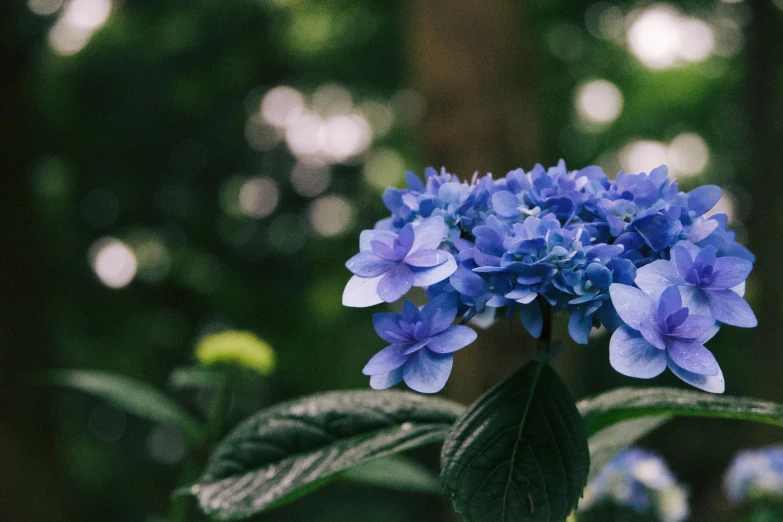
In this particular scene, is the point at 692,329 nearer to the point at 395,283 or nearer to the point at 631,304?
the point at 631,304

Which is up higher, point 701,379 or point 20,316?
point 701,379

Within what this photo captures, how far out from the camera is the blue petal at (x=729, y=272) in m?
0.58

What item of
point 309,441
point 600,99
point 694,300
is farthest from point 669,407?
point 600,99

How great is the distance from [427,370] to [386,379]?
0.04 meters

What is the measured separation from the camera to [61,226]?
6.50m

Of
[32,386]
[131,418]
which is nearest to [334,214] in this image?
[131,418]

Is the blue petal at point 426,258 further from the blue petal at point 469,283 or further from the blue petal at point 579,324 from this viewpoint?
the blue petal at point 579,324

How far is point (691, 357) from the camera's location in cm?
54

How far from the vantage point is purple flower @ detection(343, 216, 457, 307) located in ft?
1.95

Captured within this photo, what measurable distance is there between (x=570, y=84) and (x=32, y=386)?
4.76 m

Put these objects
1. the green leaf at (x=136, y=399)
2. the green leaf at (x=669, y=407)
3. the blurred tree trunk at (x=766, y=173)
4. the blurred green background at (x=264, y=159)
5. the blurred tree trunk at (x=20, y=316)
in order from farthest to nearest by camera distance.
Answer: the blurred green background at (x=264, y=159) → the blurred tree trunk at (x=766, y=173) → the blurred tree trunk at (x=20, y=316) → the green leaf at (x=136, y=399) → the green leaf at (x=669, y=407)

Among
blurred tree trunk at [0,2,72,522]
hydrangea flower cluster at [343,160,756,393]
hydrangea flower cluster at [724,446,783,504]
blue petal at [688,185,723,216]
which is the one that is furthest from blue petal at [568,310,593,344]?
blurred tree trunk at [0,2,72,522]

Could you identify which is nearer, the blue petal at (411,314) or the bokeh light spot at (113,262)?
the blue petal at (411,314)

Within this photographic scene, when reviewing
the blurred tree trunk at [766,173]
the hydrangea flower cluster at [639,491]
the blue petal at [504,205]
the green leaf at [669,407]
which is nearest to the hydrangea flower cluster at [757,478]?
the hydrangea flower cluster at [639,491]
